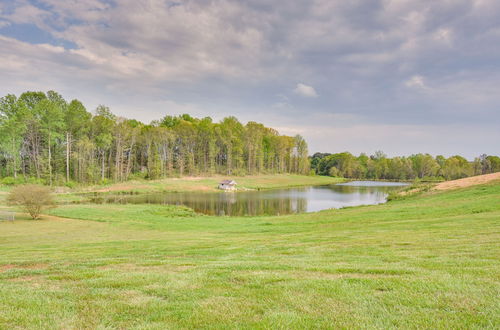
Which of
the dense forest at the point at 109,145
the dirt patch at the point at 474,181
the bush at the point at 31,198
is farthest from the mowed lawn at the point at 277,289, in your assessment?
the dense forest at the point at 109,145

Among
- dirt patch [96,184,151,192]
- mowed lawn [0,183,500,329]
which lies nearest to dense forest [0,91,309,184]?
dirt patch [96,184,151,192]

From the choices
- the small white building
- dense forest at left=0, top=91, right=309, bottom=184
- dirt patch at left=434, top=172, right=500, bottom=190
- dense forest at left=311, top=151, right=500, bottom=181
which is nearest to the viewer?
dirt patch at left=434, top=172, right=500, bottom=190

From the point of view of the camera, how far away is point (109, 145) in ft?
268

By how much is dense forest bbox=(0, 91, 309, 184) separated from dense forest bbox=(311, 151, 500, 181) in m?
41.2

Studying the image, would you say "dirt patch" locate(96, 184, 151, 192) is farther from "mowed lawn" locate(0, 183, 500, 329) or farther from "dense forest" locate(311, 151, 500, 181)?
"dense forest" locate(311, 151, 500, 181)

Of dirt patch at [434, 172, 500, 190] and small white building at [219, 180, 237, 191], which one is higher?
dirt patch at [434, 172, 500, 190]

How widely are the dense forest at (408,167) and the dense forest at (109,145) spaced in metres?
41.2

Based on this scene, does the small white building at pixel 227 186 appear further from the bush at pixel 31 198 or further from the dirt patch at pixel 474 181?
the bush at pixel 31 198

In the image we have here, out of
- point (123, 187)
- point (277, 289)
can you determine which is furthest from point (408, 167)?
point (277, 289)

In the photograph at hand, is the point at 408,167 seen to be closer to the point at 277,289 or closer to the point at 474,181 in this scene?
the point at 474,181

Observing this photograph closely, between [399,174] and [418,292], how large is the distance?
15810 cm

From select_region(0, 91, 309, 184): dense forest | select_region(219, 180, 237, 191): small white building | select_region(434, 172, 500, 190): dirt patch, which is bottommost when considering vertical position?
select_region(219, 180, 237, 191): small white building

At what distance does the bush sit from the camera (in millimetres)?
28547

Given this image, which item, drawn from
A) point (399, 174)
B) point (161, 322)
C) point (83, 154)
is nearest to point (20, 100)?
point (83, 154)
